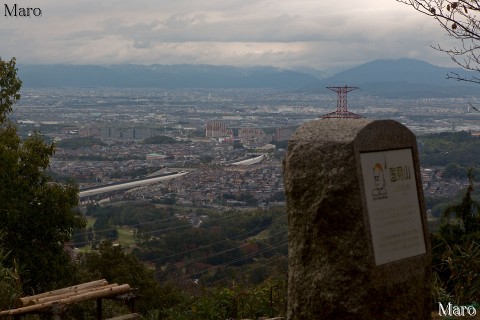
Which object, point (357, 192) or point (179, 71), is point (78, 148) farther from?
point (179, 71)

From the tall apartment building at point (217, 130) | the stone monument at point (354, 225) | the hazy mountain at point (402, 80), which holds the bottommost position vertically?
the tall apartment building at point (217, 130)

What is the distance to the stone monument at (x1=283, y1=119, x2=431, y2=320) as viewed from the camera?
201 inches

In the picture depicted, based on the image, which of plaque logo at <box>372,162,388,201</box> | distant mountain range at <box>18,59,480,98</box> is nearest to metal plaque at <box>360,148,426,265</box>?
plaque logo at <box>372,162,388,201</box>

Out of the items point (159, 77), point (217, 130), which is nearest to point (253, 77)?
point (159, 77)

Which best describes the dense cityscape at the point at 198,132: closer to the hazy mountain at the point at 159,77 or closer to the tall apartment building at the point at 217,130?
the tall apartment building at the point at 217,130

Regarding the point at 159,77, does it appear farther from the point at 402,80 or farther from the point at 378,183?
the point at 378,183

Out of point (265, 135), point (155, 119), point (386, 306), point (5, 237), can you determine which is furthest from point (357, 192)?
point (155, 119)

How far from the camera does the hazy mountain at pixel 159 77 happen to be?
386 ft

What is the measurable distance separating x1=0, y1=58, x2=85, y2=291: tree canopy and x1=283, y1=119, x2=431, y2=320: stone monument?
827cm

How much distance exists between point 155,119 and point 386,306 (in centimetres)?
7626

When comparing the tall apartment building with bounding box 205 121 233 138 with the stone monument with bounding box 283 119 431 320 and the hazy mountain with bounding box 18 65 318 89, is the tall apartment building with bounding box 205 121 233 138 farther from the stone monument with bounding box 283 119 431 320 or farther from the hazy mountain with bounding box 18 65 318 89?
the stone monument with bounding box 283 119 431 320

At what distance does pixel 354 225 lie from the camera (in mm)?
5090

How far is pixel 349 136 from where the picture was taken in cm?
513

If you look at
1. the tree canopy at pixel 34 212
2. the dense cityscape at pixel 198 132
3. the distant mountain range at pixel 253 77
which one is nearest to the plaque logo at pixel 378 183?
the tree canopy at pixel 34 212
